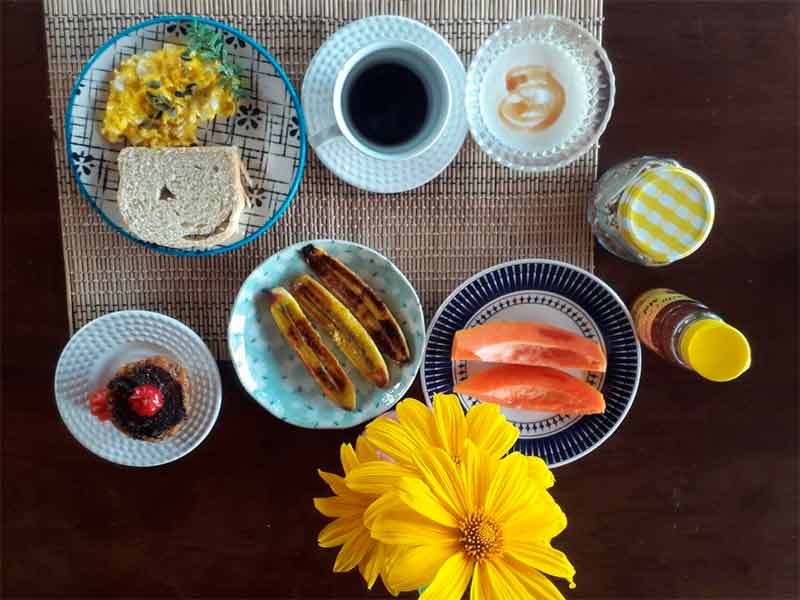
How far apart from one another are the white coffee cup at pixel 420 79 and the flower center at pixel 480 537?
1.22ft

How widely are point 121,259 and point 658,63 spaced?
0.68 m

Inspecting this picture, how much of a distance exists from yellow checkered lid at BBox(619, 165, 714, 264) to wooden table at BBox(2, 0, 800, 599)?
0.37ft

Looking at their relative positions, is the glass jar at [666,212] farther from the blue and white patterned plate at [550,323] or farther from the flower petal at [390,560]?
the flower petal at [390,560]

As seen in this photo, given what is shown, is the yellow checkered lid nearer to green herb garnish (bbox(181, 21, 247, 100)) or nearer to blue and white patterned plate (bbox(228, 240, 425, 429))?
blue and white patterned plate (bbox(228, 240, 425, 429))

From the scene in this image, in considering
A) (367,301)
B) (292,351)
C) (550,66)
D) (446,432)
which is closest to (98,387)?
(292,351)

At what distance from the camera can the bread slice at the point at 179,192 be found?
0.70 meters

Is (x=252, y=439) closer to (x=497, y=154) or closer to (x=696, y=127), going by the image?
(x=497, y=154)

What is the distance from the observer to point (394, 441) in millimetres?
554

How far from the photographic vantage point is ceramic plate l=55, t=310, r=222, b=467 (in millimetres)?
749

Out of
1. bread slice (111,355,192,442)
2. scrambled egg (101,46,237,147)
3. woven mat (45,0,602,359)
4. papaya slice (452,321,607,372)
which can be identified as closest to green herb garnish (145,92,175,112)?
scrambled egg (101,46,237,147)

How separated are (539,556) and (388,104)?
47 centimetres

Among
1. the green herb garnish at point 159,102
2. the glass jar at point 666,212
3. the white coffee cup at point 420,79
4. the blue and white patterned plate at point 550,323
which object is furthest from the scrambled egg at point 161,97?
the glass jar at point 666,212

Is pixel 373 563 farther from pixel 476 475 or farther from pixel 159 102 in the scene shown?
pixel 159 102

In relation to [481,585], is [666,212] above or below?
above
